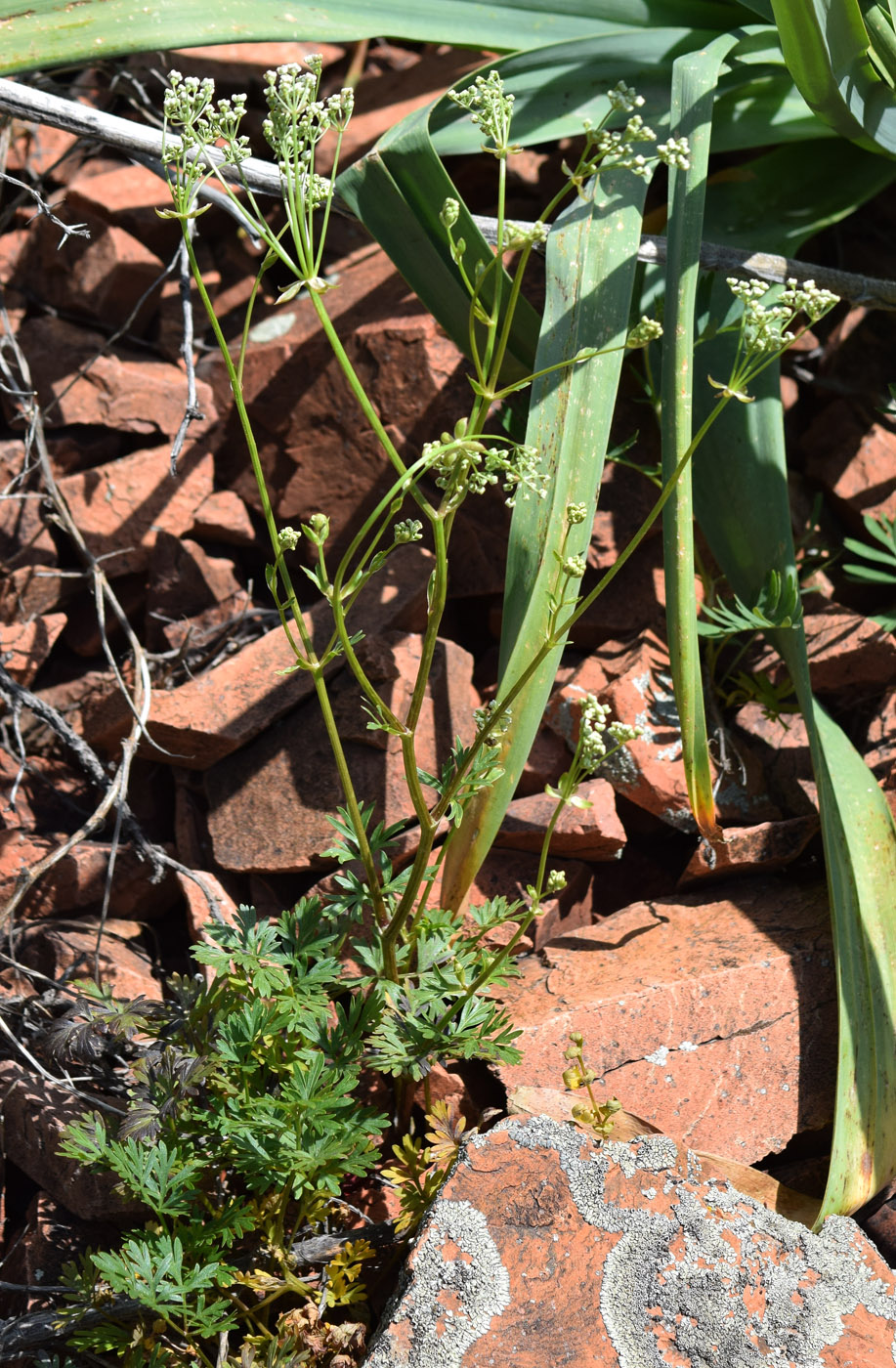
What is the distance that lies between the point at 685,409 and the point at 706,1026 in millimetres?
985

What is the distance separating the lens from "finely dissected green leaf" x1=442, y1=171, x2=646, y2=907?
1.67 metres

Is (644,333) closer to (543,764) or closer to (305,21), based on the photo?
(543,764)

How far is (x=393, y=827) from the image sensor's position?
5.28 feet

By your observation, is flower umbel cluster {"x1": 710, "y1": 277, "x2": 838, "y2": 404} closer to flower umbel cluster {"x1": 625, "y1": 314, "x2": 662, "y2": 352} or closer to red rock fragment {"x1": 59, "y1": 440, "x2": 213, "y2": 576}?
flower umbel cluster {"x1": 625, "y1": 314, "x2": 662, "y2": 352}

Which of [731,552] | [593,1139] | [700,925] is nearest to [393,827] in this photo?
[593,1139]

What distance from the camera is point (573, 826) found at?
6.40ft

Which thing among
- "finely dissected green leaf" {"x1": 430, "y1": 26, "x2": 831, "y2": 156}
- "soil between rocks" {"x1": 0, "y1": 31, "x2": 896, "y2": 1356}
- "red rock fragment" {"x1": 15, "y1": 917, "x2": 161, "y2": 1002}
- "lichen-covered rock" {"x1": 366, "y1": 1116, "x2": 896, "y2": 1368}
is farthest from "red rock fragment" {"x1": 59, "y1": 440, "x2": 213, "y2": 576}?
"lichen-covered rock" {"x1": 366, "y1": 1116, "x2": 896, "y2": 1368}

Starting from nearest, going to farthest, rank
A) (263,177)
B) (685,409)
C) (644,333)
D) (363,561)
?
1. (363,561)
2. (644,333)
3. (685,409)
4. (263,177)

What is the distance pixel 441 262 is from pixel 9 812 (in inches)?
54.4

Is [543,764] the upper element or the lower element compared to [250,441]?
lower

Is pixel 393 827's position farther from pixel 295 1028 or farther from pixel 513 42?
pixel 513 42

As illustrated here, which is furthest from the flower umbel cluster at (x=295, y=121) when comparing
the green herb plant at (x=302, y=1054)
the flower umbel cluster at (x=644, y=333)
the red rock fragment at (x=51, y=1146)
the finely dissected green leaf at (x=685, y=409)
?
the red rock fragment at (x=51, y=1146)

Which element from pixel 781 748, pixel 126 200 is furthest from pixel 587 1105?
pixel 126 200

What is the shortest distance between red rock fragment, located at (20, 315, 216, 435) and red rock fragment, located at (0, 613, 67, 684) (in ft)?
→ 1.40
